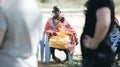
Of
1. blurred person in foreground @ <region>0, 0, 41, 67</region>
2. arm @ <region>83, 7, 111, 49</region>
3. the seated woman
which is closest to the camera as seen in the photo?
blurred person in foreground @ <region>0, 0, 41, 67</region>

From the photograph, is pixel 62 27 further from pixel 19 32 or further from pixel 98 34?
pixel 19 32

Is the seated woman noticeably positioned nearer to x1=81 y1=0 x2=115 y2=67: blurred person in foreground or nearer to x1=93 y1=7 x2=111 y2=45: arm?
x1=81 y1=0 x2=115 y2=67: blurred person in foreground

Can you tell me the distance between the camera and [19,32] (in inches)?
128

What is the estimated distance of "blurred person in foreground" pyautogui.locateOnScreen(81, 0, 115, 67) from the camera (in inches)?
147

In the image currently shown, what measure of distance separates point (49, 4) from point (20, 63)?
2623cm

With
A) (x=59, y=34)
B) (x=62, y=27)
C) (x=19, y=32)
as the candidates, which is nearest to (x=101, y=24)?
(x=19, y=32)

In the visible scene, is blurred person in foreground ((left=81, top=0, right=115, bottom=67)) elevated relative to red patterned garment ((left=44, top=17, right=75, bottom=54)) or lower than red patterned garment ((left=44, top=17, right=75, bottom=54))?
lower

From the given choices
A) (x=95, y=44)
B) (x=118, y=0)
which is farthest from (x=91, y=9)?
(x=118, y=0)

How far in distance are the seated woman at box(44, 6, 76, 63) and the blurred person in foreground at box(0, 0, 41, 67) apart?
248 inches

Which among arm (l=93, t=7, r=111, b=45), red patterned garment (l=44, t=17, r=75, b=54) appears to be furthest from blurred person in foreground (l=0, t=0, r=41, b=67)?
red patterned garment (l=44, t=17, r=75, b=54)

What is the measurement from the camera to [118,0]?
2795cm

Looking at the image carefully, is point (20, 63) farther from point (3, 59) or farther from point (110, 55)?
point (110, 55)

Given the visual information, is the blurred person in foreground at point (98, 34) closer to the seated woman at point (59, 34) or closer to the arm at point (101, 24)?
the arm at point (101, 24)

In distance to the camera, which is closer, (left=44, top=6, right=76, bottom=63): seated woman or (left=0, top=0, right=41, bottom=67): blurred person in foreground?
(left=0, top=0, right=41, bottom=67): blurred person in foreground
